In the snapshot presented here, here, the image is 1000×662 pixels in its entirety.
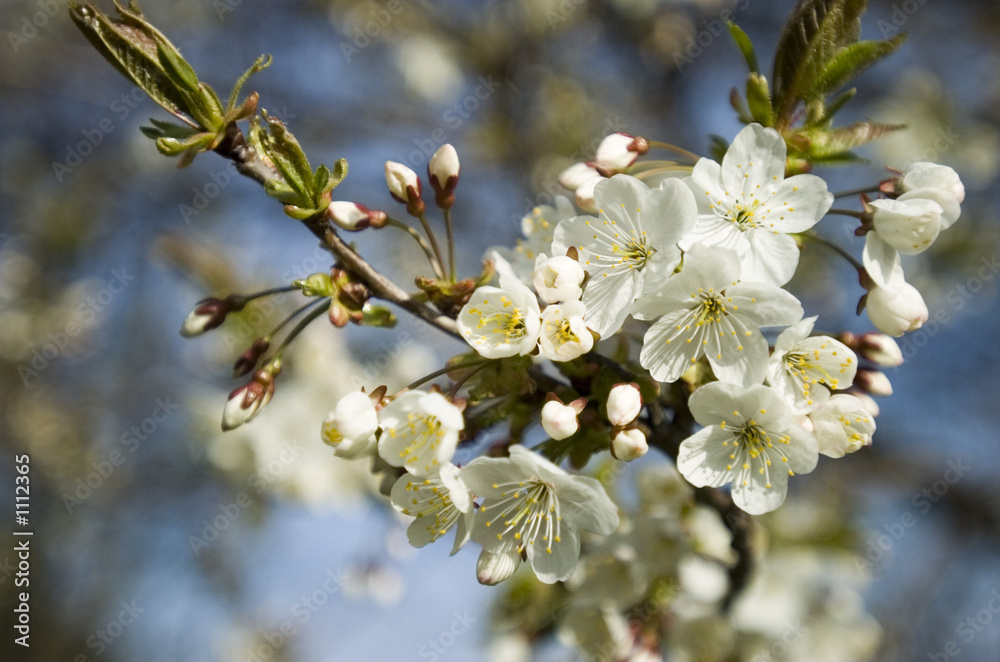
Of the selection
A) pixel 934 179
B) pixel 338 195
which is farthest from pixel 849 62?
pixel 338 195

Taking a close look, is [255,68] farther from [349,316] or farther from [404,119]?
[404,119]

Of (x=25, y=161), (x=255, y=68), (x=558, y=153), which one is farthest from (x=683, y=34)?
(x=25, y=161)

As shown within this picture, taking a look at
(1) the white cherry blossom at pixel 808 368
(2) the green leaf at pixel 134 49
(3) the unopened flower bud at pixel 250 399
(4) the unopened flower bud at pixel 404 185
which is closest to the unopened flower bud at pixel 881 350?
(1) the white cherry blossom at pixel 808 368

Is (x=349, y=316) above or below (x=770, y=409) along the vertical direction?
above

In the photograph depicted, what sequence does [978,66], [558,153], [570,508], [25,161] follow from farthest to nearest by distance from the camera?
[25,161]
[978,66]
[558,153]
[570,508]

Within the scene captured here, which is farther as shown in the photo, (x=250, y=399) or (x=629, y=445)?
(x=250, y=399)

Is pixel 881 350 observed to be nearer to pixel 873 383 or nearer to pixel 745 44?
pixel 873 383
